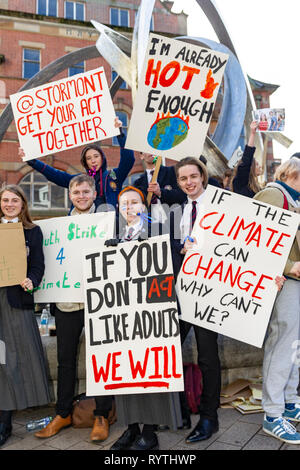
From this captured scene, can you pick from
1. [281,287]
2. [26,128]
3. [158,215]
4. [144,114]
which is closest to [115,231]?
[158,215]

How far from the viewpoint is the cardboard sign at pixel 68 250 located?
2527mm

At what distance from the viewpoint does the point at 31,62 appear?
51.8 feet

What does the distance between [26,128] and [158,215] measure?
1565 mm

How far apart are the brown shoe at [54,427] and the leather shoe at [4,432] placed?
0.19m

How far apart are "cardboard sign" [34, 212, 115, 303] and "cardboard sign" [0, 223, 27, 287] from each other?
25 centimetres

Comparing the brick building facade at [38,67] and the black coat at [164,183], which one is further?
the brick building facade at [38,67]

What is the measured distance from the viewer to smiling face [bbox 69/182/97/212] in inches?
102

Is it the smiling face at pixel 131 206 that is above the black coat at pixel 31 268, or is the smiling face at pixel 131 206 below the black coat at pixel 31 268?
above

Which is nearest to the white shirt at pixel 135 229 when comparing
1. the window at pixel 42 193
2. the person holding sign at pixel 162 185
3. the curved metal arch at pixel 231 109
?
the person holding sign at pixel 162 185

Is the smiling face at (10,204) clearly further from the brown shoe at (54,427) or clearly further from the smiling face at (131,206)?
the brown shoe at (54,427)

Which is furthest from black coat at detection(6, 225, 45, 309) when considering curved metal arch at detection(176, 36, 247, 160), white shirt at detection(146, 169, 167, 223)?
curved metal arch at detection(176, 36, 247, 160)

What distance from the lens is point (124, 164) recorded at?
3.29 m

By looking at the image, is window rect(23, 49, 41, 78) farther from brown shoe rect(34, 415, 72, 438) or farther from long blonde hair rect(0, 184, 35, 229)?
brown shoe rect(34, 415, 72, 438)

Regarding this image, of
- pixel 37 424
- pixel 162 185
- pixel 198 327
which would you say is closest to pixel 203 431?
pixel 198 327
